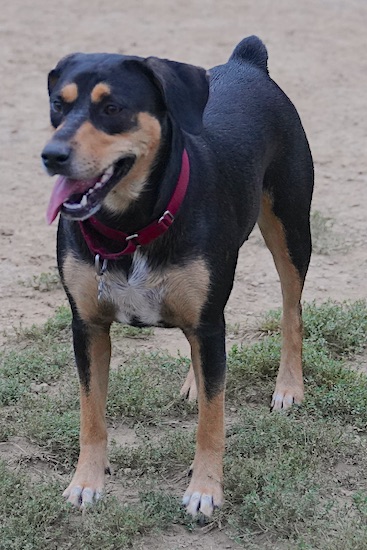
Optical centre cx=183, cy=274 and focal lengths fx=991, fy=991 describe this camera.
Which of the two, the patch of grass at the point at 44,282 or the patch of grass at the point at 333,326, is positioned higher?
the patch of grass at the point at 333,326

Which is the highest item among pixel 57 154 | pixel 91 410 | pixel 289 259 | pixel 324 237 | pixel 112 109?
pixel 112 109

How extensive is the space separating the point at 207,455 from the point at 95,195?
4.30 ft

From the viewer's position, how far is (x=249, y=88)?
193 inches

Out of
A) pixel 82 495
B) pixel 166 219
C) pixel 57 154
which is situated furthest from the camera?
pixel 82 495

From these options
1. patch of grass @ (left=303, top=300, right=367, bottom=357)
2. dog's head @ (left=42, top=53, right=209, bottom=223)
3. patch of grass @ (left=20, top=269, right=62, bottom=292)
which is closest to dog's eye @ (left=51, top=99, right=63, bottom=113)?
dog's head @ (left=42, top=53, right=209, bottom=223)

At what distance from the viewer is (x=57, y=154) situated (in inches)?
139

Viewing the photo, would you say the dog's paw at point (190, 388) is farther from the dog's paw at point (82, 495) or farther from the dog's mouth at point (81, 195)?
the dog's mouth at point (81, 195)

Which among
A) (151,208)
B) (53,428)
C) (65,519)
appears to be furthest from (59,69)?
(65,519)

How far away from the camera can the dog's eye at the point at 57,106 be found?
12.4 feet

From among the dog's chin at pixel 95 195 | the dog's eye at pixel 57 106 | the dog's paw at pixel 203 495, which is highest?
the dog's eye at pixel 57 106

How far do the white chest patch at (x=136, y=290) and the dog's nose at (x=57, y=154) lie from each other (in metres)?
0.62

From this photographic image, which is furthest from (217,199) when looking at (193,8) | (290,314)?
(193,8)

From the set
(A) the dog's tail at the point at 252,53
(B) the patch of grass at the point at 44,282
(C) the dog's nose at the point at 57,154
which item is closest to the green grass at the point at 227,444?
(B) the patch of grass at the point at 44,282

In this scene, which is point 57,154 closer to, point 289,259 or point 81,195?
point 81,195
